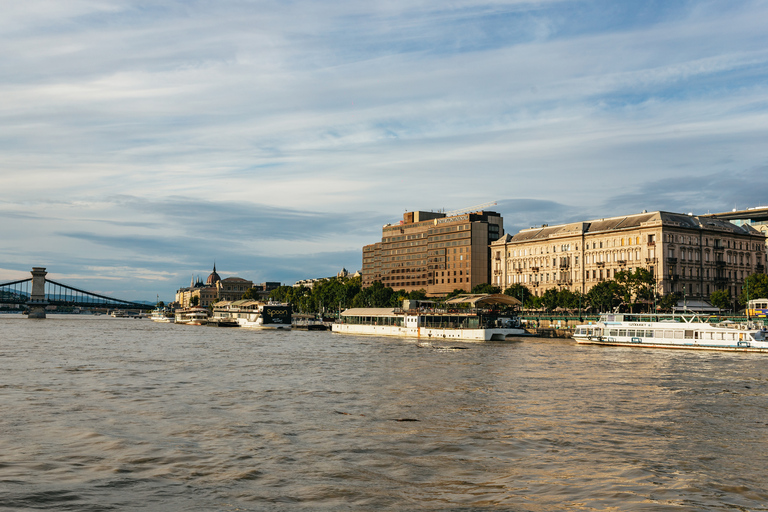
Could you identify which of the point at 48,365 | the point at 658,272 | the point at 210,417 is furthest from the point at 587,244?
the point at 210,417

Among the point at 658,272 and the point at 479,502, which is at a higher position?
the point at 658,272

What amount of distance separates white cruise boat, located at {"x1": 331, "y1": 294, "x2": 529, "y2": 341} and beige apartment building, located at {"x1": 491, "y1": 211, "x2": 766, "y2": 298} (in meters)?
38.5

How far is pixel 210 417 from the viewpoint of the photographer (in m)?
33.2

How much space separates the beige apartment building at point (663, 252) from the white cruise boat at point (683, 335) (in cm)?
6304

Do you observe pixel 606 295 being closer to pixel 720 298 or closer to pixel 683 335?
pixel 720 298

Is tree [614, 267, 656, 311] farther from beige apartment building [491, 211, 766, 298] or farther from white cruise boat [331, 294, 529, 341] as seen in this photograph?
white cruise boat [331, 294, 529, 341]

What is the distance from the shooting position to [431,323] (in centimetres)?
12456

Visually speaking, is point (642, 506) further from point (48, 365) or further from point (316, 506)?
point (48, 365)

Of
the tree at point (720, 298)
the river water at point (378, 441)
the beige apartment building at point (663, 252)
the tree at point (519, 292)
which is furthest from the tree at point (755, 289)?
the river water at point (378, 441)

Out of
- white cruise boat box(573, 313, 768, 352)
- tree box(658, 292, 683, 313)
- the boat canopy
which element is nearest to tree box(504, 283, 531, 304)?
the boat canopy

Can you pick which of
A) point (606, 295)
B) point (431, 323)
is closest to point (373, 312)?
point (431, 323)

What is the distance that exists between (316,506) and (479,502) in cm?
446

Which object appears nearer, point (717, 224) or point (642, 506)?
point (642, 506)

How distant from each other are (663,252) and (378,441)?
5809 inches
